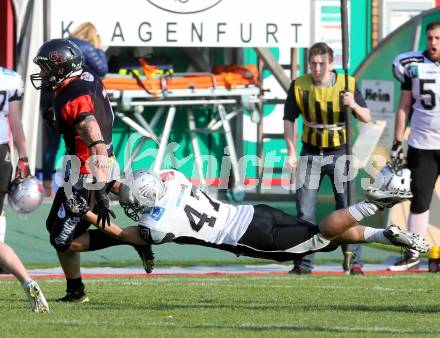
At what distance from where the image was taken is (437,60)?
37.8 feet

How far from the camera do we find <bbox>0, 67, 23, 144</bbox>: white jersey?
1090cm

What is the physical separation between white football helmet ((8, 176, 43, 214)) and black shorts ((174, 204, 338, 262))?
2.86 m

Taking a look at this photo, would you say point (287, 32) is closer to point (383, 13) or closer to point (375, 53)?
point (375, 53)

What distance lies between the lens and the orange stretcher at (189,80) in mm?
15839

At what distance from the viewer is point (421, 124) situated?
11523 millimetres

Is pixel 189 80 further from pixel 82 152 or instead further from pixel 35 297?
pixel 35 297

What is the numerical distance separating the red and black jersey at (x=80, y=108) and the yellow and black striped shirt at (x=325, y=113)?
8.95ft

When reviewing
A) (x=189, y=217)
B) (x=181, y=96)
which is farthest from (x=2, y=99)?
(x=181, y=96)

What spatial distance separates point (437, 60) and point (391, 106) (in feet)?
7.97

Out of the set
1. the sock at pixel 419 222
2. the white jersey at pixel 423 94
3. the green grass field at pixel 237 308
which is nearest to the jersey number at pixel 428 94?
the white jersey at pixel 423 94

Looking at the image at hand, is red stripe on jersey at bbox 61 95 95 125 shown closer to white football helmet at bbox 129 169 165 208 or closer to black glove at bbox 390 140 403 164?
white football helmet at bbox 129 169 165 208

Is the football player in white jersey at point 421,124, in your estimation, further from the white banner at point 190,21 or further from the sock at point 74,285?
the white banner at point 190,21

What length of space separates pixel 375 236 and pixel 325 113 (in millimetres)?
2795

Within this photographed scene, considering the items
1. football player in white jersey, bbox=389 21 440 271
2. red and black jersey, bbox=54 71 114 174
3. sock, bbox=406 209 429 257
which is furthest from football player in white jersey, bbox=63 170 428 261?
sock, bbox=406 209 429 257
